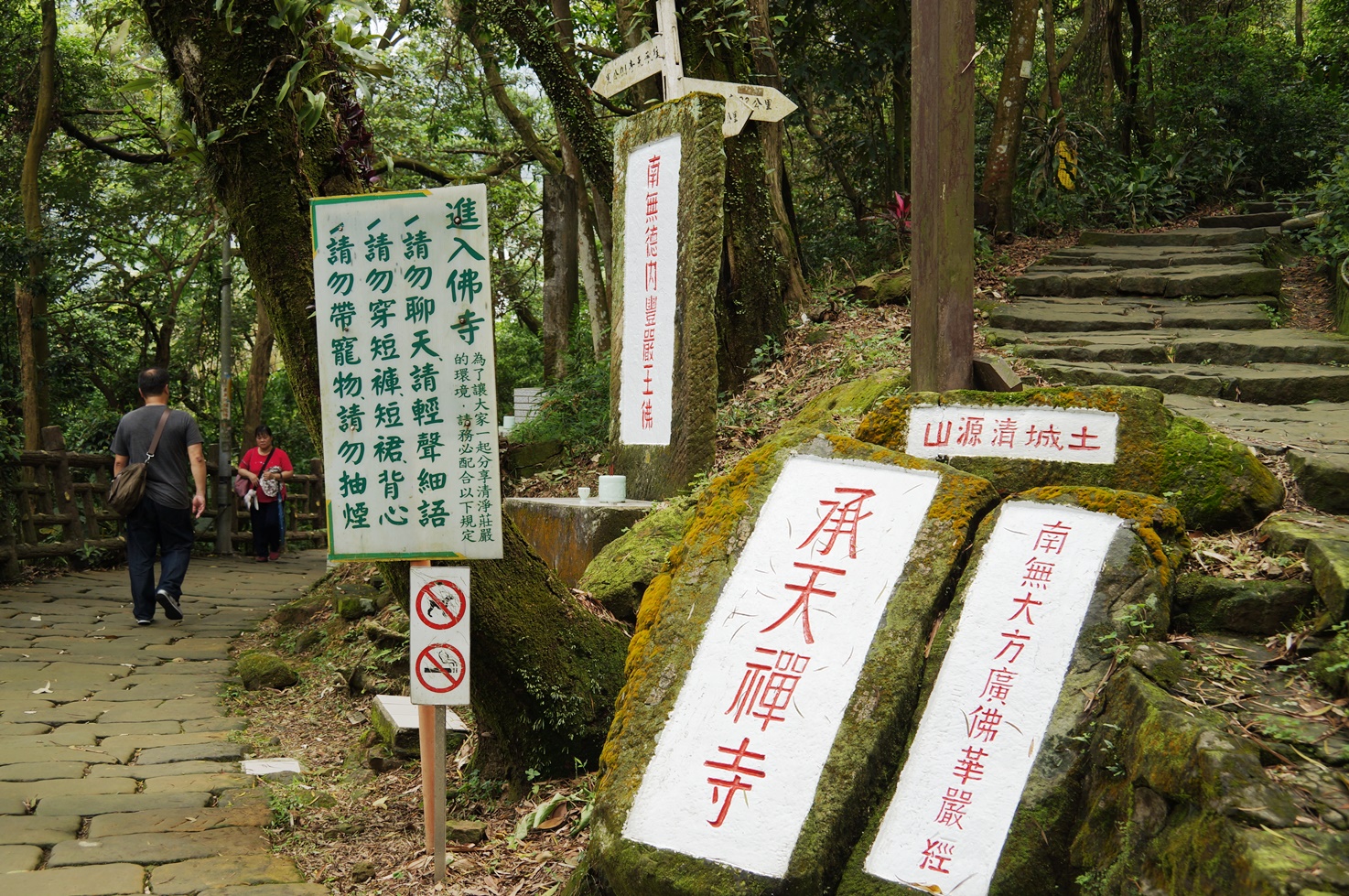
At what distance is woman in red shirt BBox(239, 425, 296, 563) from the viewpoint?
39.5ft

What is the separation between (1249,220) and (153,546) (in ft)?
37.4

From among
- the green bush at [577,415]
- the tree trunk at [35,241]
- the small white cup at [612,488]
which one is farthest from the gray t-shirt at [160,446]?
the tree trunk at [35,241]

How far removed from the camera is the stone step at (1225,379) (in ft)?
18.4

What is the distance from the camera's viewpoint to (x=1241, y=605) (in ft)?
10.5

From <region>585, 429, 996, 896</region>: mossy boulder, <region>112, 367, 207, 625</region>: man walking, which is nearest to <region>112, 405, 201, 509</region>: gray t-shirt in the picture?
<region>112, 367, 207, 625</region>: man walking

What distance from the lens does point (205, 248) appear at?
1709 centimetres

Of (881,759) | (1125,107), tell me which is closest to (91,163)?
(1125,107)

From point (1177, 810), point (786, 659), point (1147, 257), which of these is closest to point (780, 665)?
point (786, 659)

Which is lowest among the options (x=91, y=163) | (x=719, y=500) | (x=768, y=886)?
(x=768, y=886)

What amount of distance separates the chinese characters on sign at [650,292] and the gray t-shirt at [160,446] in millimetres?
3412

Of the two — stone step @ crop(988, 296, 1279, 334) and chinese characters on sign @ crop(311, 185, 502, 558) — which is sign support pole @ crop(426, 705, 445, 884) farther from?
stone step @ crop(988, 296, 1279, 334)

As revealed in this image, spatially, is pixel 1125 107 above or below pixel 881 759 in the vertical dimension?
above

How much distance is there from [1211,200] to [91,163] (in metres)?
17.0

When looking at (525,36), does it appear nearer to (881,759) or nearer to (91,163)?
(881,759)
